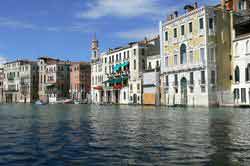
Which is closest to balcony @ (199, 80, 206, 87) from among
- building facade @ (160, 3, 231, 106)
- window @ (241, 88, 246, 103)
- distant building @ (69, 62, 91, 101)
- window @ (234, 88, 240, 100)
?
building facade @ (160, 3, 231, 106)

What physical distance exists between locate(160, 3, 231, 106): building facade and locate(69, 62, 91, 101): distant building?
188 feet

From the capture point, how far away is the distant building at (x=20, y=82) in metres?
138

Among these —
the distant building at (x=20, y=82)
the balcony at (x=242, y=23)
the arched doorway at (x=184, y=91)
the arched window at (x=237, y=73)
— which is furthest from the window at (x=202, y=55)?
the distant building at (x=20, y=82)

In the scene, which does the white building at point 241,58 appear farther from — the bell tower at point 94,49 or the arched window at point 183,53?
the bell tower at point 94,49

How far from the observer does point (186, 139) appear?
1488cm

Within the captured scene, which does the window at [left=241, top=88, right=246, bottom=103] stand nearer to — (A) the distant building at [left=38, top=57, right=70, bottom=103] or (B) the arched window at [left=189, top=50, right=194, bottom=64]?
(B) the arched window at [left=189, top=50, right=194, bottom=64]

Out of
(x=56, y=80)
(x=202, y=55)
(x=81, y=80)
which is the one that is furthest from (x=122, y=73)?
(x=56, y=80)

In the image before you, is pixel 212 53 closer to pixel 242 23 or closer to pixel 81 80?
pixel 242 23

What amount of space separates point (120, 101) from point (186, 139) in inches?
2970

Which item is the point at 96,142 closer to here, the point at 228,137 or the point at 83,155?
the point at 83,155

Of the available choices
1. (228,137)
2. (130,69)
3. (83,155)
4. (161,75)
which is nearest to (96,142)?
(83,155)

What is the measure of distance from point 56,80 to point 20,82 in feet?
74.1

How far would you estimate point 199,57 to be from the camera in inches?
2277

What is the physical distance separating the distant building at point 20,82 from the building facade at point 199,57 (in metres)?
85.0
